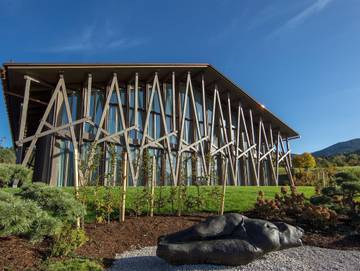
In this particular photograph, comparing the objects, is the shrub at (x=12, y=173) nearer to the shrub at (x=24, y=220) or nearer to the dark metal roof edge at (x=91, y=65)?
the shrub at (x=24, y=220)

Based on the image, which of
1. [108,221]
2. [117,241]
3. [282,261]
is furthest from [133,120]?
[282,261]

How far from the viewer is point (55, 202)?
23.3 feet

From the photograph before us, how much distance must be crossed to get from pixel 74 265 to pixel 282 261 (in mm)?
3690

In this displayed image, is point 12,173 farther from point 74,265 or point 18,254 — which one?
point 74,265

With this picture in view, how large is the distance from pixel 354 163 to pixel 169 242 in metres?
49.6

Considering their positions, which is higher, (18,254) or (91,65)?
(91,65)

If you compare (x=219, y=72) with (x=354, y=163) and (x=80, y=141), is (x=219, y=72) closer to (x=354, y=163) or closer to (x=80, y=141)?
(x=80, y=141)

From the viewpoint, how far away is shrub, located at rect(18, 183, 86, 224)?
7066 mm

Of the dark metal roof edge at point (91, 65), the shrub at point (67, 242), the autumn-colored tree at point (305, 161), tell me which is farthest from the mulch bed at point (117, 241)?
the autumn-colored tree at point (305, 161)

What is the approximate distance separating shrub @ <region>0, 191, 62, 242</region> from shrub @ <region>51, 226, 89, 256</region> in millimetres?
245

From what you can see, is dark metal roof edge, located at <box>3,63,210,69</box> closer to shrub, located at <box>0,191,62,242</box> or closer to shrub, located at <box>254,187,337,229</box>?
shrub, located at <box>0,191,62,242</box>

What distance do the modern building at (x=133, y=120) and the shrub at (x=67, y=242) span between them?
2.71 meters

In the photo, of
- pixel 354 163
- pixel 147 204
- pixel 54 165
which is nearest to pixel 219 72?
pixel 54 165

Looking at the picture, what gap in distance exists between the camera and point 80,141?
16.5 metres
